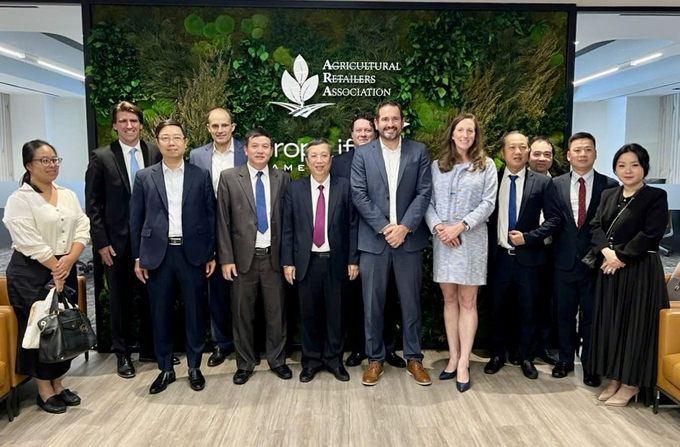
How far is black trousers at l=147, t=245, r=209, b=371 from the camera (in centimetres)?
356

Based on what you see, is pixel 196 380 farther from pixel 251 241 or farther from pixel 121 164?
pixel 121 164

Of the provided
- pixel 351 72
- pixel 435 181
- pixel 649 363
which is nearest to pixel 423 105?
pixel 351 72

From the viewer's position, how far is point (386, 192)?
3.65 metres

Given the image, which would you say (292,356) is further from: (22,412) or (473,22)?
(473,22)

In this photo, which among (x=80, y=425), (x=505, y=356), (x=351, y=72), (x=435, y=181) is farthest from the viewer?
(x=351, y=72)

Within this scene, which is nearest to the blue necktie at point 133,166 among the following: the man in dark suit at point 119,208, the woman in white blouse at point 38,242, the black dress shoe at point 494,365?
the man in dark suit at point 119,208

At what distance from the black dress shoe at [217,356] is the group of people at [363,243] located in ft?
1.29

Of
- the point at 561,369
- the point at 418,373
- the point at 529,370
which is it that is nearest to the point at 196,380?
the point at 418,373

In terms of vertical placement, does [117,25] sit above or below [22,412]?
above

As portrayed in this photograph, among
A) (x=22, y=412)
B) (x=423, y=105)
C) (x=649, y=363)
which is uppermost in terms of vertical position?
(x=423, y=105)

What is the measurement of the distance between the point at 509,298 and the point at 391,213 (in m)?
1.22

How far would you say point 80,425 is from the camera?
10.4ft

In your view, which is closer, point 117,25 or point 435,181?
point 435,181

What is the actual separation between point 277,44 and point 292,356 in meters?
2.63
